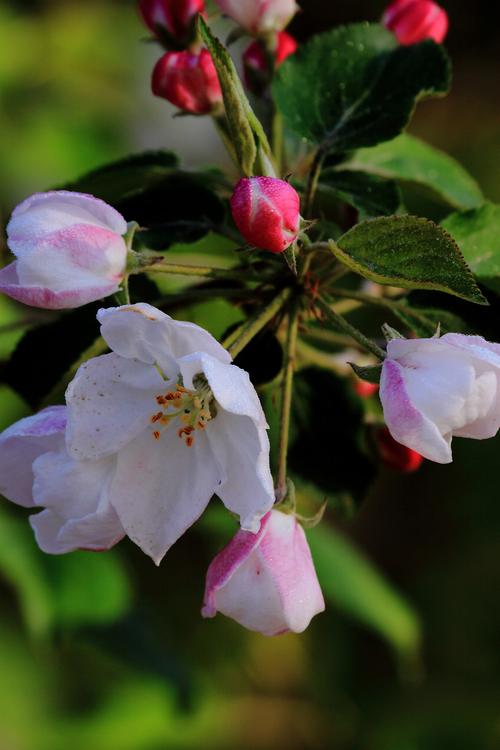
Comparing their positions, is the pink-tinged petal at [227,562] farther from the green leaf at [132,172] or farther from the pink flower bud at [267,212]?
the green leaf at [132,172]

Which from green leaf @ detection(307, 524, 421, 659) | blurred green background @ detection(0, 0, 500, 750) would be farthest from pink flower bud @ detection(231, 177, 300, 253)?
green leaf @ detection(307, 524, 421, 659)

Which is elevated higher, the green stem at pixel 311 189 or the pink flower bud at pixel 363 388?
the green stem at pixel 311 189

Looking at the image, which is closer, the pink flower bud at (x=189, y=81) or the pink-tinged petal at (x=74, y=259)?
the pink-tinged petal at (x=74, y=259)

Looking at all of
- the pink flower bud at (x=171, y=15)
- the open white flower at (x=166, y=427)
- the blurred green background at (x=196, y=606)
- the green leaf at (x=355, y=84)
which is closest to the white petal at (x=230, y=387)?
the open white flower at (x=166, y=427)

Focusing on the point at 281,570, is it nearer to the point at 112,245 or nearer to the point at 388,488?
the point at 112,245

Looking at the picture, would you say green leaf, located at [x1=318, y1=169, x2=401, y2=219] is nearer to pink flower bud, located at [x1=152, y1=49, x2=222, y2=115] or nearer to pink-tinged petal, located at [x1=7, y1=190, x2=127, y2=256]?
→ pink flower bud, located at [x1=152, y1=49, x2=222, y2=115]

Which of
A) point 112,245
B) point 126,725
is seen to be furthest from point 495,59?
point 112,245

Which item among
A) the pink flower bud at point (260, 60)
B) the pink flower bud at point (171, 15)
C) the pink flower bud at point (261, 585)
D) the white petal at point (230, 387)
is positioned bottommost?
the pink flower bud at point (261, 585)
